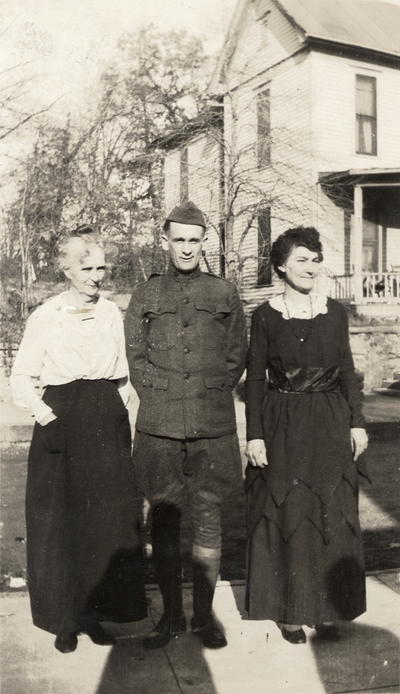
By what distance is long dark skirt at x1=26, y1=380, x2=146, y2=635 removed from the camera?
3.04m

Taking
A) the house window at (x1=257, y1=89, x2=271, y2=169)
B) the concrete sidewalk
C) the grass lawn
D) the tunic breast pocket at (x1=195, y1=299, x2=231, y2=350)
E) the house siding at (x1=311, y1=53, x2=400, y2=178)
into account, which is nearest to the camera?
the concrete sidewalk

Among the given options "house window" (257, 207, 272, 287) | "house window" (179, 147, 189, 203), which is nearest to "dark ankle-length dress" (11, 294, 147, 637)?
"house window" (257, 207, 272, 287)

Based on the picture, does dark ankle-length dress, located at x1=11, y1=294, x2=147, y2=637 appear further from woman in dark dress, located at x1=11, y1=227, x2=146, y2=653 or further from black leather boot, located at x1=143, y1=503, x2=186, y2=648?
black leather boot, located at x1=143, y1=503, x2=186, y2=648

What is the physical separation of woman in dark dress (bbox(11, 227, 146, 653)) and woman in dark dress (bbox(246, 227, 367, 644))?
2.08 ft

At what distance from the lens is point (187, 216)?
3146 millimetres

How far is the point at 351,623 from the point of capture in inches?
128

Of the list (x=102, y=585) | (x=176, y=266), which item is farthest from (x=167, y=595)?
(x=176, y=266)

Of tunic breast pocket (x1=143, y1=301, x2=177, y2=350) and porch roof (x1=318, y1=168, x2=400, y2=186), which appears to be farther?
porch roof (x1=318, y1=168, x2=400, y2=186)

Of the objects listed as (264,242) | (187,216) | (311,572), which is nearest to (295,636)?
(311,572)

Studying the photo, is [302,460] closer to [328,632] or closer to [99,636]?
[328,632]

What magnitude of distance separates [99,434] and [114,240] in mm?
12272

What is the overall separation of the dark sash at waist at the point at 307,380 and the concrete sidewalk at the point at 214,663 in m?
1.15

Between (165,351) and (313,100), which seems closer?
(165,351)

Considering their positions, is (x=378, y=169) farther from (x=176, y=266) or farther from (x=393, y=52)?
(x=176, y=266)
